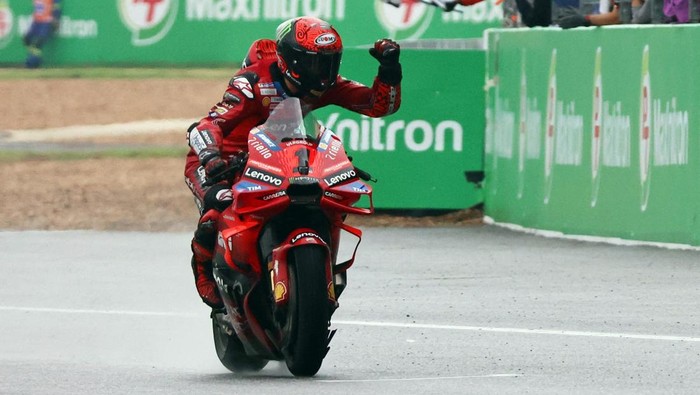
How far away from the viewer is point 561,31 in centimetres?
1612

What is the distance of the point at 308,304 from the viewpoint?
329 inches

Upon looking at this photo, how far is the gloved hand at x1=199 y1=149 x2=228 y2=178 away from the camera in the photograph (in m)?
8.88

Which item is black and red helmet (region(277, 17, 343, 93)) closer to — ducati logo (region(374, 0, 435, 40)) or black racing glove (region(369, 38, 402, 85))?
black racing glove (region(369, 38, 402, 85))

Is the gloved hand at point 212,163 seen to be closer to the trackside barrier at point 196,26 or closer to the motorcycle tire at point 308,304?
the motorcycle tire at point 308,304

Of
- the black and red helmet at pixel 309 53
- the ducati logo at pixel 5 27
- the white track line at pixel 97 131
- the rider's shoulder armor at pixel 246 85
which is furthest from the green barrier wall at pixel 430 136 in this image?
the ducati logo at pixel 5 27

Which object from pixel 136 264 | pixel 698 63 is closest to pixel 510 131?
pixel 698 63

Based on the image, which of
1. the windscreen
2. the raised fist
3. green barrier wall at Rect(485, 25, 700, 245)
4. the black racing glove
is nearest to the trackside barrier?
green barrier wall at Rect(485, 25, 700, 245)

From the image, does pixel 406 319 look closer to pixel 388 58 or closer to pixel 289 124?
pixel 388 58

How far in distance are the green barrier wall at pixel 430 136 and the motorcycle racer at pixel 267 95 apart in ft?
26.5

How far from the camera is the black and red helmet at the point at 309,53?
895 centimetres

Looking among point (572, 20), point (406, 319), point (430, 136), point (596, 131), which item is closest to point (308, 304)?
point (406, 319)

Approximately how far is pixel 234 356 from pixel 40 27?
70.5ft

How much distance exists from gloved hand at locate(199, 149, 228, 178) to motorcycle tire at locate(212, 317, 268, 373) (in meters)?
0.92

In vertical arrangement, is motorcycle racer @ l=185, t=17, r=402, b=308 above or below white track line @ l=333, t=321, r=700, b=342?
above
